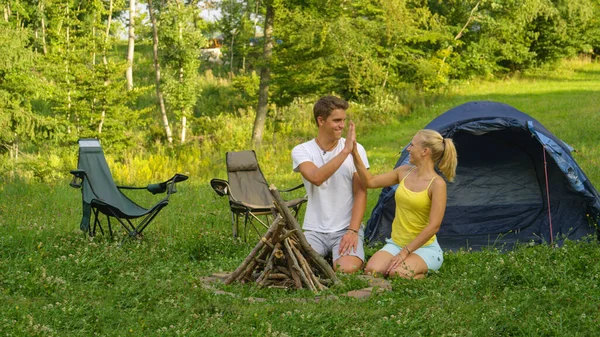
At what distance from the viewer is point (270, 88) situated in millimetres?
14609

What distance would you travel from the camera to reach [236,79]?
18.2m

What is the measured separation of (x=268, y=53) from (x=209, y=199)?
17.2ft

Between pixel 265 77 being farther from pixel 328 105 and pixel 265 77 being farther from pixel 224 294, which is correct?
pixel 224 294

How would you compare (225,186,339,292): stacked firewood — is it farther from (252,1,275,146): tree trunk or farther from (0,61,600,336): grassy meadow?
(252,1,275,146): tree trunk

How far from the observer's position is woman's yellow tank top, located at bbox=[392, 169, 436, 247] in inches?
194

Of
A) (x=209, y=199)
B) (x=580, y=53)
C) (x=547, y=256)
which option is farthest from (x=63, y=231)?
(x=580, y=53)

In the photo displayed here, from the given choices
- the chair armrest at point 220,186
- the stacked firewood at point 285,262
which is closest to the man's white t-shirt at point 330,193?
the stacked firewood at point 285,262

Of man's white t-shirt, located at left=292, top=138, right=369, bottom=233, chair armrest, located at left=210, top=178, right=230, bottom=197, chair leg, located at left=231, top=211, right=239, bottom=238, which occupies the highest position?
man's white t-shirt, located at left=292, top=138, right=369, bottom=233

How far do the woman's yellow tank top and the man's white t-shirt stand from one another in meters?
0.35

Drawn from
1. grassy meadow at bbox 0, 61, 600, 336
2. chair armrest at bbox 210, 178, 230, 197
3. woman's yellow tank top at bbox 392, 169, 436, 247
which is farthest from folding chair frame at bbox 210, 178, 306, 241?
woman's yellow tank top at bbox 392, 169, 436, 247

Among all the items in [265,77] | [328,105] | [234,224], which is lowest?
[234,224]

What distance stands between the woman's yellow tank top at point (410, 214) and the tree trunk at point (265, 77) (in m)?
8.18

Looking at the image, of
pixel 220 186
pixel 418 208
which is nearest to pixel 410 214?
pixel 418 208

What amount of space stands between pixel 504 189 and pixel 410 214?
7.79 ft
